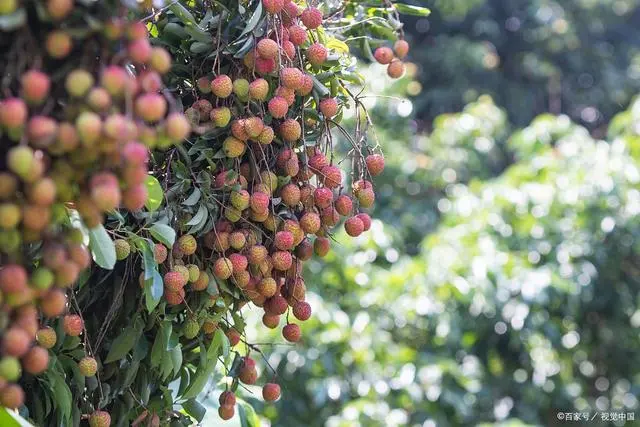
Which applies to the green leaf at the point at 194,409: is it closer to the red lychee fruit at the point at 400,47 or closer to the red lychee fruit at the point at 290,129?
the red lychee fruit at the point at 290,129

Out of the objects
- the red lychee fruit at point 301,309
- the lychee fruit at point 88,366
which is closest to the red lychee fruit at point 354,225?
the red lychee fruit at point 301,309

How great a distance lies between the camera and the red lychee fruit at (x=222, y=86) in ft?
3.20

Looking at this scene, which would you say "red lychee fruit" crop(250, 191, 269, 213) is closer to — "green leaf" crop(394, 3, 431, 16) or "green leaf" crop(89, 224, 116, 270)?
"green leaf" crop(89, 224, 116, 270)

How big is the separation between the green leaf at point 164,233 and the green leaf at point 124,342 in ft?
0.37

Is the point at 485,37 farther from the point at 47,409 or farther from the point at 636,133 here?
the point at 47,409

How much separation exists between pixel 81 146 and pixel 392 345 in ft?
7.22

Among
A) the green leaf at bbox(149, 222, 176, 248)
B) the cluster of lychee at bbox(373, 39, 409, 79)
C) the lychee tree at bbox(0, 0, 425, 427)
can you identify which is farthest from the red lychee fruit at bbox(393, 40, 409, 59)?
the green leaf at bbox(149, 222, 176, 248)

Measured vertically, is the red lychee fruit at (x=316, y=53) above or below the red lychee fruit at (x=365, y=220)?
above

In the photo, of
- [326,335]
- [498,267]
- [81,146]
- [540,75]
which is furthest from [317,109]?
[540,75]

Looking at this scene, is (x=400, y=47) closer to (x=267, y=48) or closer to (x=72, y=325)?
(x=267, y=48)

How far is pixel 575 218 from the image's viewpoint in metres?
2.89

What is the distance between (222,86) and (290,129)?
88mm

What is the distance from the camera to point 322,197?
103cm

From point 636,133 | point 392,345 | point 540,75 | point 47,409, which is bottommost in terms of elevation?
point 540,75
